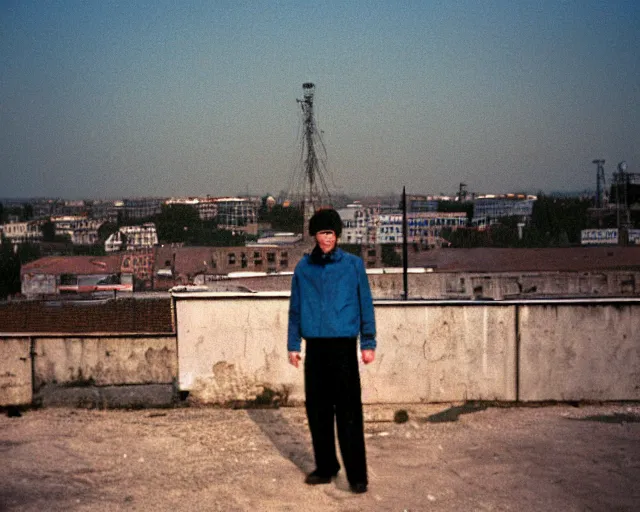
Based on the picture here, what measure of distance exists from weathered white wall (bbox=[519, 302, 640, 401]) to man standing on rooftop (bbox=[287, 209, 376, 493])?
262cm

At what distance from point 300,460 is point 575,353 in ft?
9.76

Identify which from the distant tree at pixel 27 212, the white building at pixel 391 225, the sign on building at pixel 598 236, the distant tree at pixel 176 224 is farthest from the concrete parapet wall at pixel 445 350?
the distant tree at pixel 27 212

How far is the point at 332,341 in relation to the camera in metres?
4.17

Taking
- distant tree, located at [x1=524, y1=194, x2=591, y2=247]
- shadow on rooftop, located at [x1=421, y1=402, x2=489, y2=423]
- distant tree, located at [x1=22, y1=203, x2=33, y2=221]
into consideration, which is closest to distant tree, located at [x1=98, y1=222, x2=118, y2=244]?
distant tree, located at [x1=22, y1=203, x2=33, y2=221]

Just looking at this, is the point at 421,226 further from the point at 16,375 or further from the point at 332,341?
the point at 332,341

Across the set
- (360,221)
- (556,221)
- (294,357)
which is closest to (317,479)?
(294,357)

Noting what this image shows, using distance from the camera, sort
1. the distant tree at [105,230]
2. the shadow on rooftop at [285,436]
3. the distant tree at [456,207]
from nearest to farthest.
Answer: the shadow on rooftop at [285,436]
the distant tree at [456,207]
the distant tree at [105,230]

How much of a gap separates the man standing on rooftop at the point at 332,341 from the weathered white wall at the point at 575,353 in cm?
262

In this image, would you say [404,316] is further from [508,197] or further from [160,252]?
[508,197]

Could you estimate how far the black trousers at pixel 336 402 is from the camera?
4.14 m

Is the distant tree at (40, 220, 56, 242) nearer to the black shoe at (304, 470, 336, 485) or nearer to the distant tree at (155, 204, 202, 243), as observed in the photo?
the distant tree at (155, 204, 202, 243)

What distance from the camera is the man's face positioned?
4.27m

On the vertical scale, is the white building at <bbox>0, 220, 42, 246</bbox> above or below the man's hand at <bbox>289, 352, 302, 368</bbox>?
below

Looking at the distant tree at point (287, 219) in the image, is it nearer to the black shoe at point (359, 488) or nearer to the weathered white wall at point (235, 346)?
the weathered white wall at point (235, 346)
